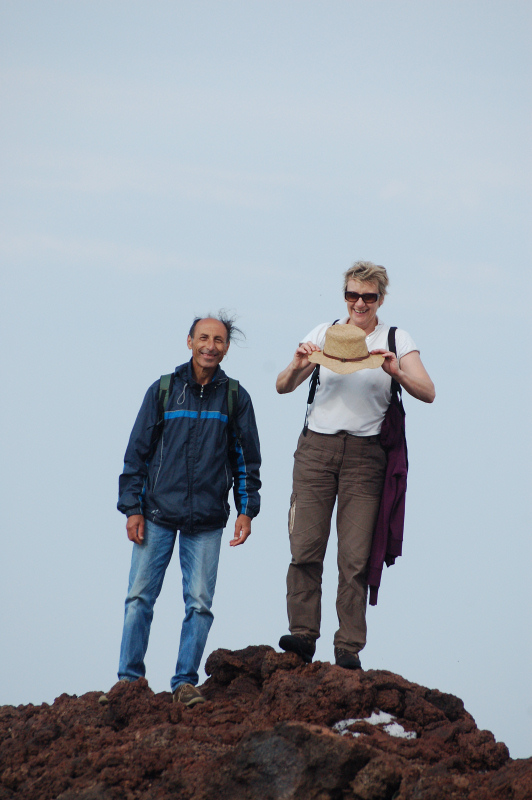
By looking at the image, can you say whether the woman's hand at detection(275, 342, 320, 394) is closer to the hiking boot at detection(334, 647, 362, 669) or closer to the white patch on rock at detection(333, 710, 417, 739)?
the hiking boot at detection(334, 647, 362, 669)

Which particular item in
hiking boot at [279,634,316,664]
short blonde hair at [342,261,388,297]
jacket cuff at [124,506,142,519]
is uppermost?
short blonde hair at [342,261,388,297]

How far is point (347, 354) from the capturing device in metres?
6.91

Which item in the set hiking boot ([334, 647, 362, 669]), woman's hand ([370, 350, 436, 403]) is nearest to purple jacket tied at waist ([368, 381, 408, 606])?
woman's hand ([370, 350, 436, 403])

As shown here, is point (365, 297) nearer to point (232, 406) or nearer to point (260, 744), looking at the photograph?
point (232, 406)

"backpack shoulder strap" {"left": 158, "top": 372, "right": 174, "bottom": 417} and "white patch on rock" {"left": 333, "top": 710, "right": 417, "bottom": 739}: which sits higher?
"backpack shoulder strap" {"left": 158, "top": 372, "right": 174, "bottom": 417}

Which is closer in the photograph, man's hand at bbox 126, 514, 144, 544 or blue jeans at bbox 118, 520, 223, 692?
blue jeans at bbox 118, 520, 223, 692

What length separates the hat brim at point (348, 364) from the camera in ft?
22.4

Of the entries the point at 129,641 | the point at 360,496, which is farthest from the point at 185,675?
the point at 360,496

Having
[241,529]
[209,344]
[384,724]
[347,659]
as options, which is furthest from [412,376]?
[384,724]

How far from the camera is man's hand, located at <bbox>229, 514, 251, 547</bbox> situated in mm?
7105

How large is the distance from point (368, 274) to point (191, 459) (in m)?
1.94

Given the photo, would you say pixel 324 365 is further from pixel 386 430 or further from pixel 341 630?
pixel 341 630

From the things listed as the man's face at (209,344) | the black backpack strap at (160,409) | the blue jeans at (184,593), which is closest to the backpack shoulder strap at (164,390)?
the black backpack strap at (160,409)

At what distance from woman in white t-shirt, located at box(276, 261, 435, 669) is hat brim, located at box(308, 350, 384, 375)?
85 mm
